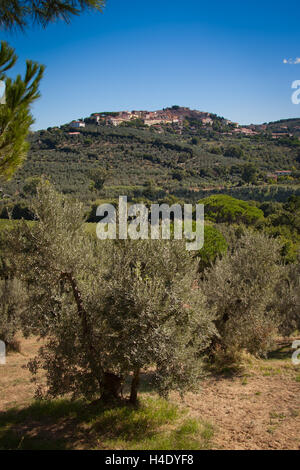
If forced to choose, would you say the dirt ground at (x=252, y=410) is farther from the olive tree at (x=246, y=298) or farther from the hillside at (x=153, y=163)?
the hillside at (x=153, y=163)

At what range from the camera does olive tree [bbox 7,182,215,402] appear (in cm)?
666

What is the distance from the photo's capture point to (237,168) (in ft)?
315

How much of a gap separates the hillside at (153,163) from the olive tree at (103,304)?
47999mm

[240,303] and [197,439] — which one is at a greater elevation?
[240,303]

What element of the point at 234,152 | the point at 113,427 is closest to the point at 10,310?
the point at 113,427

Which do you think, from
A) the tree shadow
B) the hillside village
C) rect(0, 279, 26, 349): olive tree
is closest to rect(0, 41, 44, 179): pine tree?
the tree shadow

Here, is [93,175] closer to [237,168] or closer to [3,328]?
[237,168]

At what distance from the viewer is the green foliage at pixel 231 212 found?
51.1m

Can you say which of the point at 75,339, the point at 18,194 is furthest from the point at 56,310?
the point at 18,194

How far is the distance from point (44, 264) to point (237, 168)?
9510 cm

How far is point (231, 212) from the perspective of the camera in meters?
51.8

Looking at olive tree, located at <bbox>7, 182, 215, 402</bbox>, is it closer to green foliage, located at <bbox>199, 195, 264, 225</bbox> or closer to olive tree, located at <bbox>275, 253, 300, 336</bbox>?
olive tree, located at <bbox>275, 253, 300, 336</bbox>

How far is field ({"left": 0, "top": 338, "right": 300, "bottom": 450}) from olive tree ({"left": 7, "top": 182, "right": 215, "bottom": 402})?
0.85m

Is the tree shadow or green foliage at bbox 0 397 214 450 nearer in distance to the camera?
green foliage at bbox 0 397 214 450
